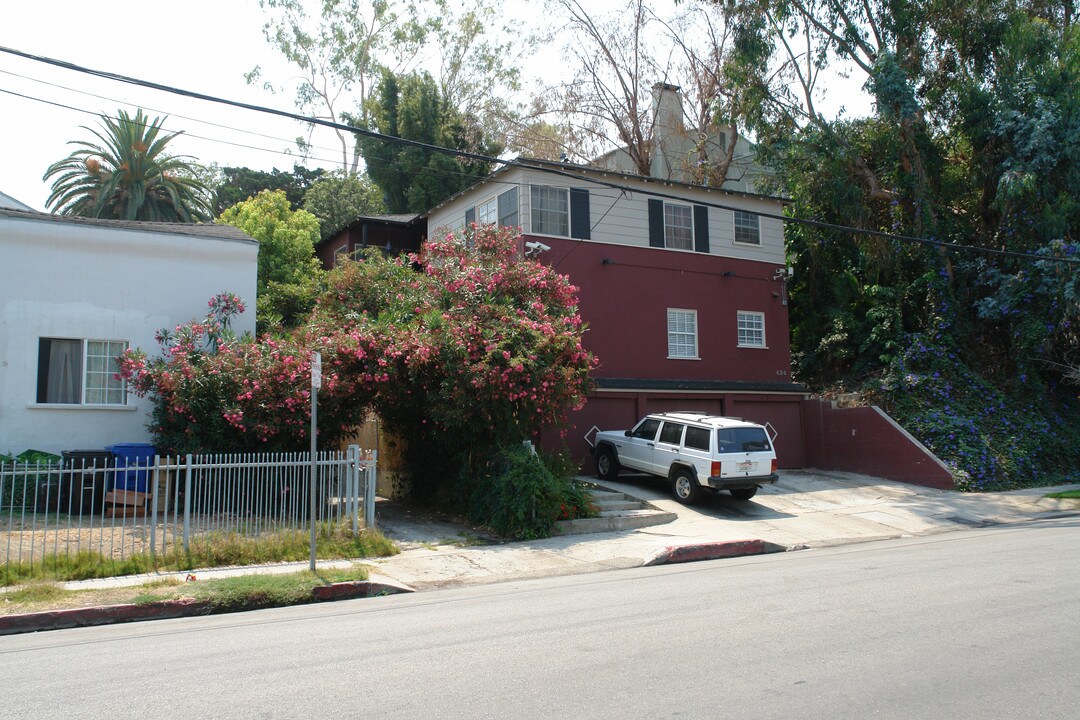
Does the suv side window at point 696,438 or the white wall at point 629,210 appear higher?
the white wall at point 629,210

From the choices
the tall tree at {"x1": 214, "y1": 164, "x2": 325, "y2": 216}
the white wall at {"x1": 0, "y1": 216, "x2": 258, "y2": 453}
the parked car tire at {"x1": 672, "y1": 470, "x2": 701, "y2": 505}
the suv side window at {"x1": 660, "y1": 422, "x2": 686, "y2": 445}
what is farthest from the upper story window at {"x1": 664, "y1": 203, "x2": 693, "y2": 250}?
the tall tree at {"x1": 214, "y1": 164, "x2": 325, "y2": 216}

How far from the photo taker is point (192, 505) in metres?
12.6

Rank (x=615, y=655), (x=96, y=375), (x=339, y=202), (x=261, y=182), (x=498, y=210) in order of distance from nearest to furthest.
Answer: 1. (x=615, y=655)
2. (x=96, y=375)
3. (x=498, y=210)
4. (x=339, y=202)
5. (x=261, y=182)

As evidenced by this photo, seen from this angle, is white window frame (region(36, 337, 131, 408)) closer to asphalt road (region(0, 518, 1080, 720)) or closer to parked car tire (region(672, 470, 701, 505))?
asphalt road (region(0, 518, 1080, 720))

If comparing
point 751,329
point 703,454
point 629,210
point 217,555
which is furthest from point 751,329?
point 217,555

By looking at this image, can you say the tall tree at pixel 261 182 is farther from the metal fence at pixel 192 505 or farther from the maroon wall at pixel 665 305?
the metal fence at pixel 192 505

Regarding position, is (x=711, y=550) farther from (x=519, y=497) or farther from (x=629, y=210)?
(x=629, y=210)

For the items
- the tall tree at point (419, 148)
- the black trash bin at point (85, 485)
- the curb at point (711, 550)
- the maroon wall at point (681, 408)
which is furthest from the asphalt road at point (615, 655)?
the tall tree at point (419, 148)

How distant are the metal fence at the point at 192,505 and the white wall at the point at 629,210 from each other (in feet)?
26.3

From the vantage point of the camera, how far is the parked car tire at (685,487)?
1752 centimetres

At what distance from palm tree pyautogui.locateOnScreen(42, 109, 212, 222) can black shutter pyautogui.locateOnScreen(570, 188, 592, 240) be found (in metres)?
17.4

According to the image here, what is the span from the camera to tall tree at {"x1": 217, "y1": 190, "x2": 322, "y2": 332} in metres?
25.4

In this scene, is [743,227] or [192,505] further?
[743,227]

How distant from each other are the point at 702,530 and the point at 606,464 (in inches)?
181
